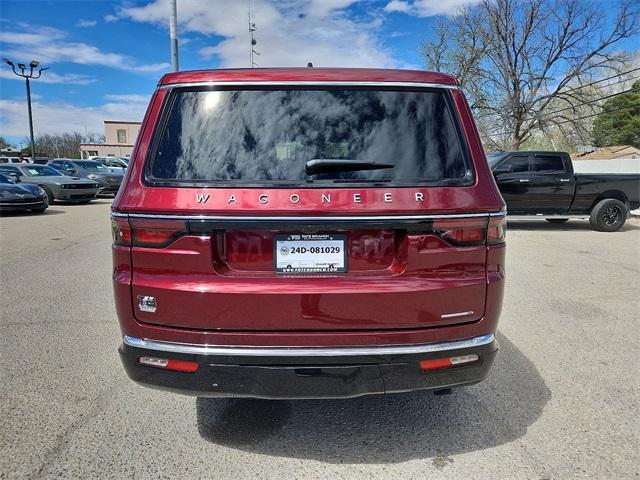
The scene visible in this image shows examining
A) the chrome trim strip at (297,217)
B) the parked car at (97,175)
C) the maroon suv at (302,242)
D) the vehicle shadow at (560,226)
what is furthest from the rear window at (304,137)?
the parked car at (97,175)

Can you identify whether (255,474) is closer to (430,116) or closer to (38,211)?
(430,116)

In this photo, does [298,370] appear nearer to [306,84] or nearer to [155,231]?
[155,231]

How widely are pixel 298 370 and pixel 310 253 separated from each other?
1.83 ft

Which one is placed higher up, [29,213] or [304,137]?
[304,137]

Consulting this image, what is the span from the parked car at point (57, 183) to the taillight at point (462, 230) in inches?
675

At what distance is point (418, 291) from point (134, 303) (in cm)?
137

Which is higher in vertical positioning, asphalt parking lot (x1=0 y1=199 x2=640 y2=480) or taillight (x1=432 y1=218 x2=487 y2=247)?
taillight (x1=432 y1=218 x2=487 y2=247)

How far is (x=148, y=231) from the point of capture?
6.86 ft

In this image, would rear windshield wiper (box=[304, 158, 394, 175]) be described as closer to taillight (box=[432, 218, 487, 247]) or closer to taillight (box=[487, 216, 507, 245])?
taillight (box=[432, 218, 487, 247])

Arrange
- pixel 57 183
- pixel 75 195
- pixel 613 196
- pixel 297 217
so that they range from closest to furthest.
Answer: pixel 297 217, pixel 613 196, pixel 57 183, pixel 75 195

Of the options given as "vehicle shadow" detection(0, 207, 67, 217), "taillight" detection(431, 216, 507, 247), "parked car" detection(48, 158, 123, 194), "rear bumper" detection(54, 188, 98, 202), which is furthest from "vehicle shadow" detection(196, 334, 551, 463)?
"parked car" detection(48, 158, 123, 194)

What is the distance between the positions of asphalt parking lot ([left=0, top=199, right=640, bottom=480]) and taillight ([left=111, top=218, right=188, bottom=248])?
46.2 inches

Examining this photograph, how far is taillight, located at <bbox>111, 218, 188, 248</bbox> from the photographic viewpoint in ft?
6.74

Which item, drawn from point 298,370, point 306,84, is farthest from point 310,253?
point 306,84
